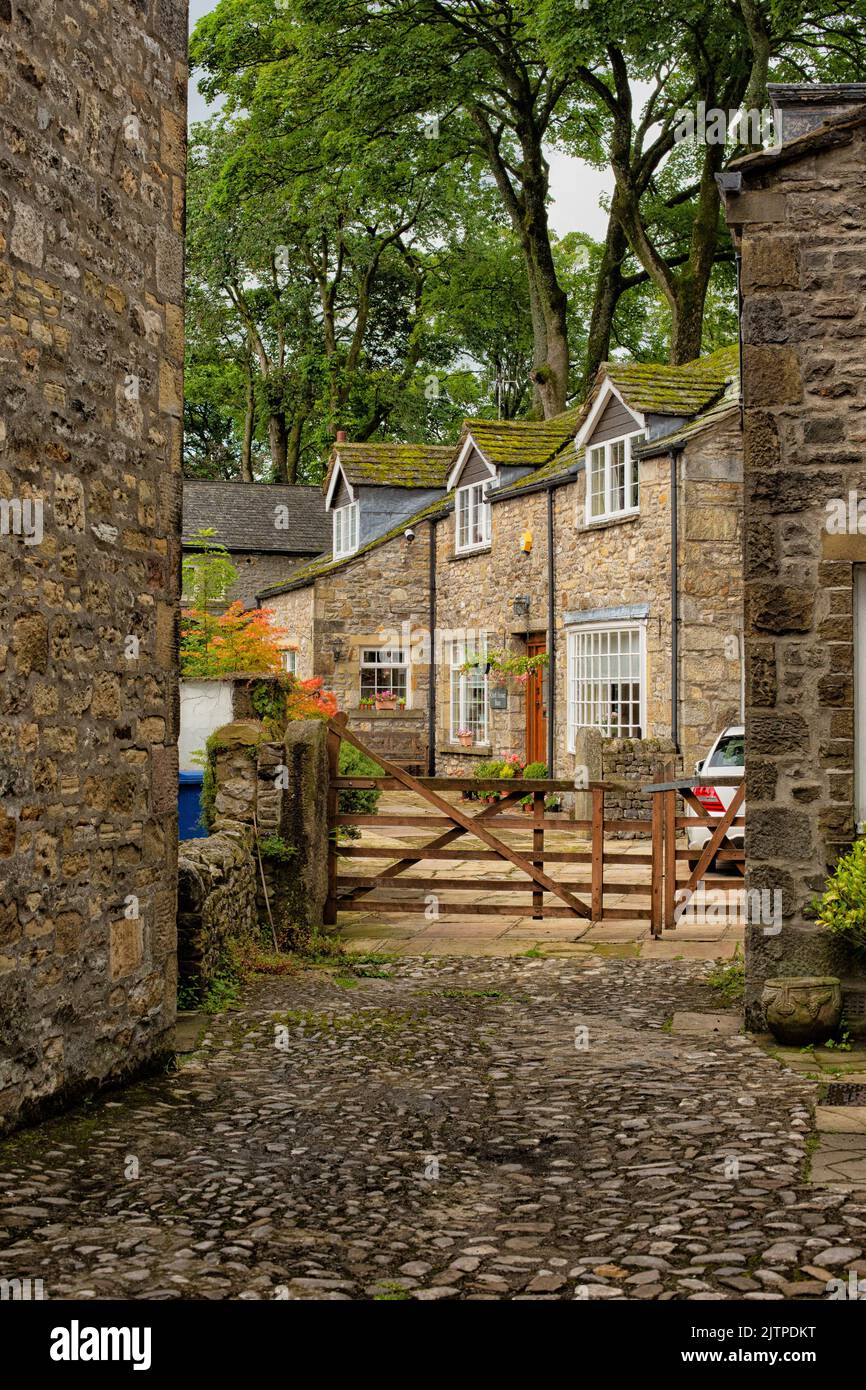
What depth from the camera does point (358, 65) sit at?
2570cm

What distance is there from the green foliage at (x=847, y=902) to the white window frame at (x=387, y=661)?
64.2 feet

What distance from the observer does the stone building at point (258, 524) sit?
114 ft

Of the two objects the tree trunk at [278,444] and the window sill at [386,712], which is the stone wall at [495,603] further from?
the tree trunk at [278,444]

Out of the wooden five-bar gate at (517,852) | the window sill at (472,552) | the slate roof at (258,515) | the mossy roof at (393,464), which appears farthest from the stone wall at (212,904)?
the slate roof at (258,515)

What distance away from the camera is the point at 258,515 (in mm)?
35875

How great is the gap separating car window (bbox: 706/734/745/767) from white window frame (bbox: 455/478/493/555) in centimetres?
986

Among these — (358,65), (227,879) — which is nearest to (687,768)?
(227,879)

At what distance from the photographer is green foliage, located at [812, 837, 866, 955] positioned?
6.94m

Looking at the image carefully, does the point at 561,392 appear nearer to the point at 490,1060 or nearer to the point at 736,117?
the point at 736,117

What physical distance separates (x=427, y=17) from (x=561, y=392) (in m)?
7.40

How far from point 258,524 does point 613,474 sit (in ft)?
57.8

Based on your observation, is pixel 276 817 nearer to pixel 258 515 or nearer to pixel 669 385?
pixel 669 385

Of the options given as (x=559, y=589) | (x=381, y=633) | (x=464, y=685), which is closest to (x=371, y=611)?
(x=381, y=633)

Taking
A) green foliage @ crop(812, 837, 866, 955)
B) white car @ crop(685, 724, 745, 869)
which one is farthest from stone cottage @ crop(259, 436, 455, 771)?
green foliage @ crop(812, 837, 866, 955)
